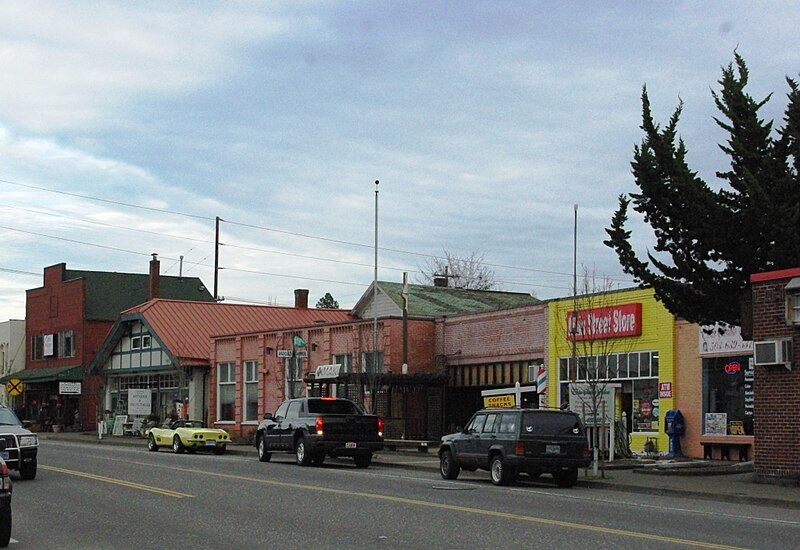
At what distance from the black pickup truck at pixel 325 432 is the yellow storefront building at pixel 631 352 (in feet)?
19.4

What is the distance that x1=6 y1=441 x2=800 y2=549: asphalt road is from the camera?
1343 centimetres

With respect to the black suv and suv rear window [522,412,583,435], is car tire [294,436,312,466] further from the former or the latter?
suv rear window [522,412,583,435]

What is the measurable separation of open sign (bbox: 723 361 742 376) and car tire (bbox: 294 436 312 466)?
441 inches

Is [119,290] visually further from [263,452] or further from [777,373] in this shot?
[777,373]

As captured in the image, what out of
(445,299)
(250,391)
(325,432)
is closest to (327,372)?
(445,299)

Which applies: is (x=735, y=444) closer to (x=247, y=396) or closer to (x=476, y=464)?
(x=476, y=464)

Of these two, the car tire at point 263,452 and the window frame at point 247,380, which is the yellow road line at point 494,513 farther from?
the window frame at point 247,380

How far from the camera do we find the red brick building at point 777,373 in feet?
73.3

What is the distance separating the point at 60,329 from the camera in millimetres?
71375

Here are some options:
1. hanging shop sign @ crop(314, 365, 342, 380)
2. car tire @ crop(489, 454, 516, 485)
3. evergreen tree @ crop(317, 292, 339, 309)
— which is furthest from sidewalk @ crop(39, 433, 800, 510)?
evergreen tree @ crop(317, 292, 339, 309)

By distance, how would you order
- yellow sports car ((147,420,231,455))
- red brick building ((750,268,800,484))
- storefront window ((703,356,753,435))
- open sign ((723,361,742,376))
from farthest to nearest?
yellow sports car ((147,420,231,455))
open sign ((723,361,742,376))
storefront window ((703,356,753,435))
red brick building ((750,268,800,484))

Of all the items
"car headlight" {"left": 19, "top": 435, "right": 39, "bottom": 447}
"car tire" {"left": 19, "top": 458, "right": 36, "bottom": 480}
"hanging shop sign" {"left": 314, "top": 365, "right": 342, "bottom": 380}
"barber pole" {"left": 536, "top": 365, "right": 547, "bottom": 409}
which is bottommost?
"car tire" {"left": 19, "top": 458, "right": 36, "bottom": 480}

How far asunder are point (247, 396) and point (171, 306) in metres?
9.52

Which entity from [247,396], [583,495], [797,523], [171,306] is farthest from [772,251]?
[171,306]
